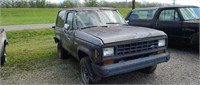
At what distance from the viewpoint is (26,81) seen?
5.33 m

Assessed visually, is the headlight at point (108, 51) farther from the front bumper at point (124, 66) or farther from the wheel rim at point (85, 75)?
the wheel rim at point (85, 75)

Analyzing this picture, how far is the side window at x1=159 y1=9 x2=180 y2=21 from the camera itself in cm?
788

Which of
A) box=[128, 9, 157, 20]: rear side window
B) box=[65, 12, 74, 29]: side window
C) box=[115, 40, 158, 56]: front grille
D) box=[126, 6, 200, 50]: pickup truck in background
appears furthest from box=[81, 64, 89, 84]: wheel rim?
box=[128, 9, 157, 20]: rear side window

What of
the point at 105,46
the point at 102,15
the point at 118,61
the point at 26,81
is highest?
the point at 102,15

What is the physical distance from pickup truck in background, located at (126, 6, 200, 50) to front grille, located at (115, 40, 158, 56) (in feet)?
9.72

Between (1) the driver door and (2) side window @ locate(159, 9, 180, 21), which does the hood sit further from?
(2) side window @ locate(159, 9, 180, 21)

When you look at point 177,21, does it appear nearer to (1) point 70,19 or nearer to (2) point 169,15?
(2) point 169,15

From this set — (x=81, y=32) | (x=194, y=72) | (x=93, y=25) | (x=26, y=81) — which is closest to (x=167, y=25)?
(x=194, y=72)

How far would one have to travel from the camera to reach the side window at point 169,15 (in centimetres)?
788

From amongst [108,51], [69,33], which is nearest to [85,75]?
[108,51]

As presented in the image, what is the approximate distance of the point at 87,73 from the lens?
4.84m

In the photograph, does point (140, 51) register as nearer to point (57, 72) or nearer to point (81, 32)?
point (81, 32)

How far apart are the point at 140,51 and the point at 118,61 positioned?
0.52 meters

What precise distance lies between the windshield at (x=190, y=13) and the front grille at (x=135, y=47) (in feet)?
11.2
